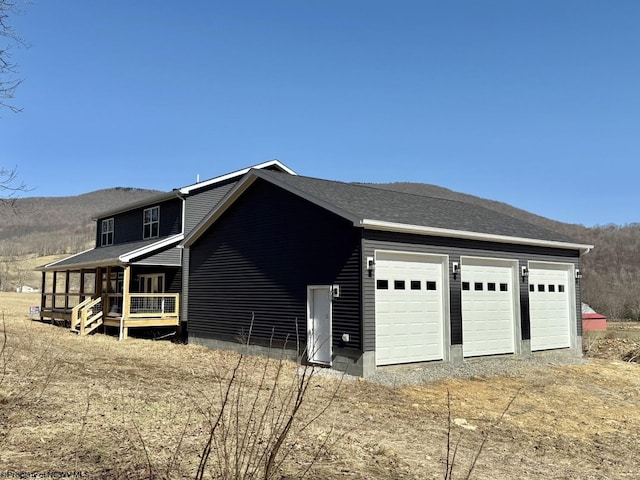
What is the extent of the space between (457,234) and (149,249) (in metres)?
11.6

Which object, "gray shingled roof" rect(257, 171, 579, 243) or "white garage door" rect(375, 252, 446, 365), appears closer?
"white garage door" rect(375, 252, 446, 365)

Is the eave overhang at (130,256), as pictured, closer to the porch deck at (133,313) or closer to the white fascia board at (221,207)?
the porch deck at (133,313)

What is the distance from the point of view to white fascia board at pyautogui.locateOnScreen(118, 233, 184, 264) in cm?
1973

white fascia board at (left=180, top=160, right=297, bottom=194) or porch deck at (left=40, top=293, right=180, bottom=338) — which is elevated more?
white fascia board at (left=180, top=160, right=297, bottom=194)

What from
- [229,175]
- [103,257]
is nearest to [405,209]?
[229,175]

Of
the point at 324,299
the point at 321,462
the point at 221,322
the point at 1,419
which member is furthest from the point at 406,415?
the point at 221,322

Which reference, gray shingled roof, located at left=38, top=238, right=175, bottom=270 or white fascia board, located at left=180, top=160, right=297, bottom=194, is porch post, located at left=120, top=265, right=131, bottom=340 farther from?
white fascia board, located at left=180, top=160, right=297, bottom=194

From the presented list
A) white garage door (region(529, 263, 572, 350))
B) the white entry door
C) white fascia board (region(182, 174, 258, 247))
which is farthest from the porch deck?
white garage door (region(529, 263, 572, 350))

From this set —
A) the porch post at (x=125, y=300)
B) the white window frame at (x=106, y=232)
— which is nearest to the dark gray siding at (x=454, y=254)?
the porch post at (x=125, y=300)

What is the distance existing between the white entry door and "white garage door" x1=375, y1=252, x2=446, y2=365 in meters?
1.36

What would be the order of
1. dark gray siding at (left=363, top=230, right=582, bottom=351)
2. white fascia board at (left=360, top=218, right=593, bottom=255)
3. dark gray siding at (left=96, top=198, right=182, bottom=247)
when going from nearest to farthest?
dark gray siding at (left=363, top=230, right=582, bottom=351) < white fascia board at (left=360, top=218, right=593, bottom=255) < dark gray siding at (left=96, top=198, right=182, bottom=247)

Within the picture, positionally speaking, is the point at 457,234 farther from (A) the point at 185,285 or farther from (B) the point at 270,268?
(A) the point at 185,285

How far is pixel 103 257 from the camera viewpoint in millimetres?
22734

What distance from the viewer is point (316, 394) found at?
34.3ft
